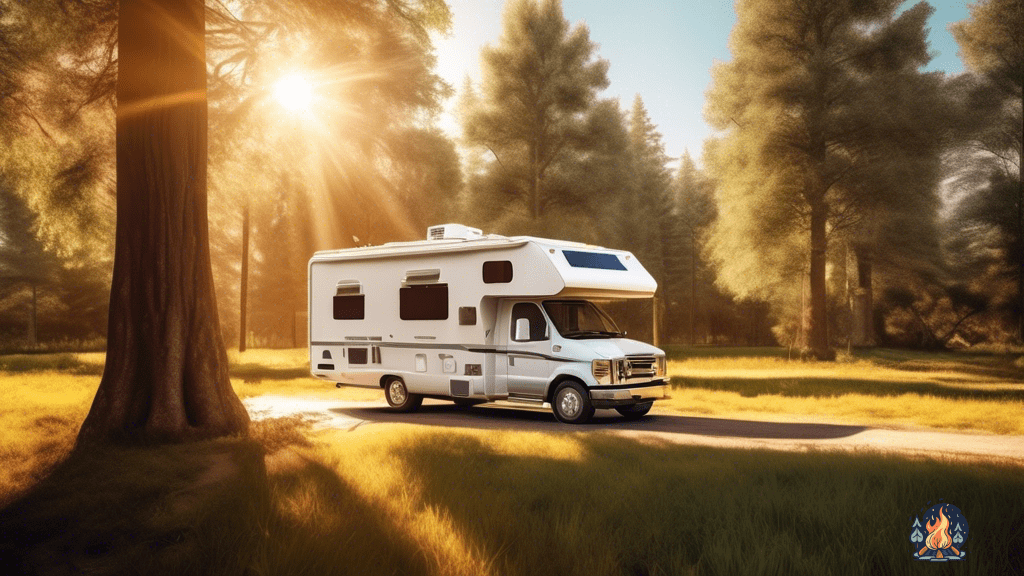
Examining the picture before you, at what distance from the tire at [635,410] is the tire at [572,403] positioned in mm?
1118

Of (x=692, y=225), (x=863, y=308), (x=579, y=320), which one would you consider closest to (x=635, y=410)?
(x=579, y=320)

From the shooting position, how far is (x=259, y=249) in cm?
4656

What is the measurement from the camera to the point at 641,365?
1327 centimetres

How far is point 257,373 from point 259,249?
2400 cm

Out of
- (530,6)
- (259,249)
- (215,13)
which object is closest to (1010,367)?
(530,6)

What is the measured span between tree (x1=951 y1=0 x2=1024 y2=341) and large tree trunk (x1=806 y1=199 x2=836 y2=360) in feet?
20.9

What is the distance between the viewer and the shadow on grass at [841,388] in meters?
17.3

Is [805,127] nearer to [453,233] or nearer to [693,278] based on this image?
[453,233]

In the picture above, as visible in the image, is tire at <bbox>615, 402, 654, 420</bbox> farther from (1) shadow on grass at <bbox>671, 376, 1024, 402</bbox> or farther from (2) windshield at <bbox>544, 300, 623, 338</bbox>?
(1) shadow on grass at <bbox>671, 376, 1024, 402</bbox>

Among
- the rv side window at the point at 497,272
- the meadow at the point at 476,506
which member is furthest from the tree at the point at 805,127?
the meadow at the point at 476,506

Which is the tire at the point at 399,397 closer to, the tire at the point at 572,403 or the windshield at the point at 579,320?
the tire at the point at 572,403

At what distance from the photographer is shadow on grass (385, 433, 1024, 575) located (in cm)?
541

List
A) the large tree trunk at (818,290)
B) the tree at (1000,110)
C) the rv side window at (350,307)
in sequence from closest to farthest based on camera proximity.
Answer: the rv side window at (350,307)
the large tree trunk at (818,290)
the tree at (1000,110)

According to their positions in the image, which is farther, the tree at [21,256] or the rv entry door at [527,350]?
the tree at [21,256]
